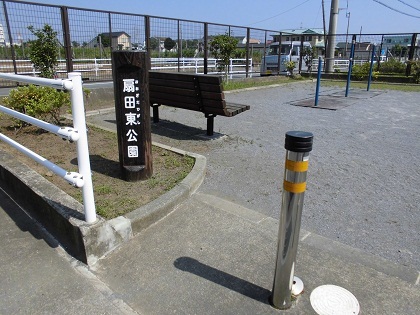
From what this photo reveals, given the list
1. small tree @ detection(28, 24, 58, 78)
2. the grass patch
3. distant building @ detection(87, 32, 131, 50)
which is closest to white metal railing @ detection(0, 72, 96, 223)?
the grass patch

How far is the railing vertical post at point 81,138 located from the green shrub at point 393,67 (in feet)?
64.9

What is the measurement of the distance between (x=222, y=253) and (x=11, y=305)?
1.48 meters

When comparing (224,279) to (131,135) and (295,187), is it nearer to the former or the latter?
(295,187)

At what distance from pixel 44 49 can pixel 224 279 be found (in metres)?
6.93

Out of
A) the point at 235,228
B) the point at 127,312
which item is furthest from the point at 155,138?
the point at 127,312

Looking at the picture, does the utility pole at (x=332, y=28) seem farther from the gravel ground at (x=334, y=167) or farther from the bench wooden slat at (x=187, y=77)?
the bench wooden slat at (x=187, y=77)

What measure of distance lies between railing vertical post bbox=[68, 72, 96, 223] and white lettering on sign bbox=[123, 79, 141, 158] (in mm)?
984

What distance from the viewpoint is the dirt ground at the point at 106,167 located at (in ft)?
10.5

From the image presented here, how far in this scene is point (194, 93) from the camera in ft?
18.1

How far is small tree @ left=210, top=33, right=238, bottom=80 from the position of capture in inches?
498

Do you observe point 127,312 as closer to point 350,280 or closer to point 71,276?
point 71,276

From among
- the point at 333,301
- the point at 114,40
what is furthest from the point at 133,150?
the point at 114,40

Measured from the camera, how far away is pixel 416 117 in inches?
325

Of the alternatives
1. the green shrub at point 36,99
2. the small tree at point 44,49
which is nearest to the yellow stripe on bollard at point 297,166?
the green shrub at point 36,99
